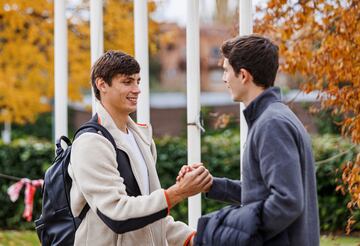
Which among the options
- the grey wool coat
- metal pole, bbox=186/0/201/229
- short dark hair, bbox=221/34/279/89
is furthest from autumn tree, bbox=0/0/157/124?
the grey wool coat

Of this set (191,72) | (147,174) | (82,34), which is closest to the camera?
(147,174)

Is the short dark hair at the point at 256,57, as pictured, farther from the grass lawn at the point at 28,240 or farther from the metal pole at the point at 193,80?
the grass lawn at the point at 28,240

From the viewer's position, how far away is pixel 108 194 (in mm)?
3041

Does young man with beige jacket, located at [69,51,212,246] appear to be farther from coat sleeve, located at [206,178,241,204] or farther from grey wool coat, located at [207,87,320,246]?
grey wool coat, located at [207,87,320,246]

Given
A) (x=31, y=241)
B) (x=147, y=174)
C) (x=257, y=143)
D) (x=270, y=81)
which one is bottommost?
(x=31, y=241)

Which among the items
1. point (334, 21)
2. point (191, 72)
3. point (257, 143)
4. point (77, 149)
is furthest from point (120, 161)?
point (334, 21)

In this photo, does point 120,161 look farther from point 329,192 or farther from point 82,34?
point 82,34

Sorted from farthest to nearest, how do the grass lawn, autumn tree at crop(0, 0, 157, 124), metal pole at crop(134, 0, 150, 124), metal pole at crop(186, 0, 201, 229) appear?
autumn tree at crop(0, 0, 157, 124), the grass lawn, metal pole at crop(134, 0, 150, 124), metal pole at crop(186, 0, 201, 229)

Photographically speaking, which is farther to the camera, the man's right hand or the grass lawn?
the grass lawn

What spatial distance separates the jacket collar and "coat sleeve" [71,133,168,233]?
528 mm

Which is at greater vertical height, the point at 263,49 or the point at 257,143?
the point at 263,49

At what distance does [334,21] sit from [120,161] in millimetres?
3105

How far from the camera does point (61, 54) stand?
→ 5117 millimetres

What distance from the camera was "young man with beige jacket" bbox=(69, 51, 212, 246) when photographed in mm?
3055
